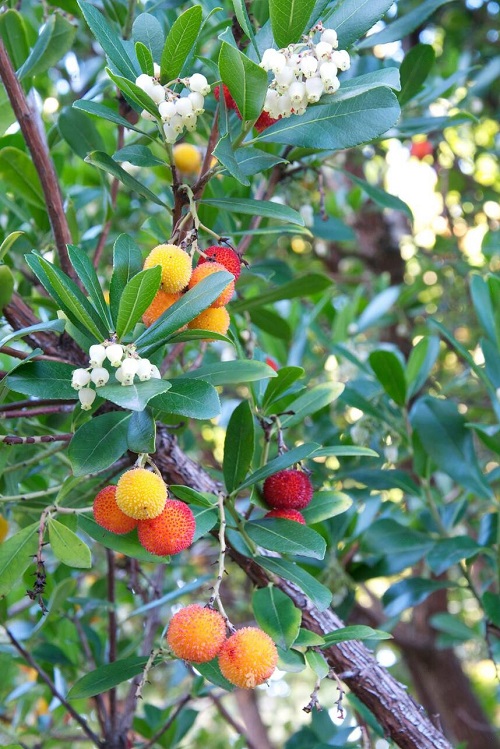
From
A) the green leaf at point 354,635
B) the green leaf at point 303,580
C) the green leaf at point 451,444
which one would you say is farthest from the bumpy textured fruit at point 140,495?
the green leaf at point 451,444

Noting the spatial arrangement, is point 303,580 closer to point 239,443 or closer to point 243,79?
point 239,443

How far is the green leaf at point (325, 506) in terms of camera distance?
37.7 inches

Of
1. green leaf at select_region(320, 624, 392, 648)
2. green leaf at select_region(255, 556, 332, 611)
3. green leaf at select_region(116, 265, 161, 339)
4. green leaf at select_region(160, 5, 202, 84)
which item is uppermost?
green leaf at select_region(160, 5, 202, 84)

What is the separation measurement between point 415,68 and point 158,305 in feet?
2.40

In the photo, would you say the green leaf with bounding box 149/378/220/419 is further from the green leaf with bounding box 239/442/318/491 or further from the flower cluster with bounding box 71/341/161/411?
the green leaf with bounding box 239/442/318/491

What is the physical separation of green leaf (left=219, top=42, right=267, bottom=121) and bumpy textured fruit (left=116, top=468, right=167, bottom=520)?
0.37 meters

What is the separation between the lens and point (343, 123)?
768 millimetres

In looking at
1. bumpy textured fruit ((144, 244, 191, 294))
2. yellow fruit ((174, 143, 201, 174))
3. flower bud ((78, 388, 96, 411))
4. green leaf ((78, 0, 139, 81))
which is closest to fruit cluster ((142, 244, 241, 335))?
bumpy textured fruit ((144, 244, 191, 294))

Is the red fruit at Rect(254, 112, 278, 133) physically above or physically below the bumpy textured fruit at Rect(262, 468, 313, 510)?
above

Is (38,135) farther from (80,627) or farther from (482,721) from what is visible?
(482,721)

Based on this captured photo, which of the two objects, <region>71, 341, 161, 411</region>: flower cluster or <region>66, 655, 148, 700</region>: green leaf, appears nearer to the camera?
<region>71, 341, 161, 411</region>: flower cluster

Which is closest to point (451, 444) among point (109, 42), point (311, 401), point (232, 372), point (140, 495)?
point (311, 401)

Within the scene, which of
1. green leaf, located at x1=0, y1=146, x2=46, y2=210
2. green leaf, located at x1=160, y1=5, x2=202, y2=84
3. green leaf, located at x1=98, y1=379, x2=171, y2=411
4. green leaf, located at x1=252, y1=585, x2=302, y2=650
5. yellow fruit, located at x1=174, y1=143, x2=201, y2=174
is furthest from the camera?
yellow fruit, located at x1=174, y1=143, x2=201, y2=174

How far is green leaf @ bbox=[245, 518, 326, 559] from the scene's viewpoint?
816 mm
